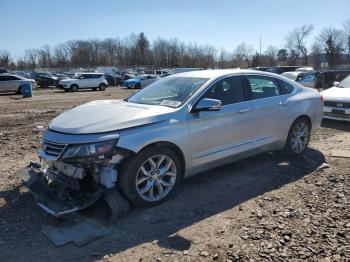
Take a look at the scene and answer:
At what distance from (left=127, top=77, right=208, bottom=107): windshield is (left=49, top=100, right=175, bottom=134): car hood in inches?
9.9

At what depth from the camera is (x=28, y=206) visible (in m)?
4.71

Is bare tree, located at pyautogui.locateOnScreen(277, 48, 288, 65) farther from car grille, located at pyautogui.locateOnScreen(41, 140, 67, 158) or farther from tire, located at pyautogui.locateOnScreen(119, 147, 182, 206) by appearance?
car grille, located at pyautogui.locateOnScreen(41, 140, 67, 158)

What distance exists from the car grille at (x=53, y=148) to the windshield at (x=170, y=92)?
1.50 metres

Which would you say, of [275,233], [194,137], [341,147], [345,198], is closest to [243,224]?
[275,233]

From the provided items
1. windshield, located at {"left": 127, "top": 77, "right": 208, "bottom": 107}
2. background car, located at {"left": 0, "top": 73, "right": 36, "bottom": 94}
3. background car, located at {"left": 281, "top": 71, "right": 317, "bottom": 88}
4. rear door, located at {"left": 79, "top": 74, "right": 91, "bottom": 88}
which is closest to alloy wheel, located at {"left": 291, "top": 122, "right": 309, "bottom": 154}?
windshield, located at {"left": 127, "top": 77, "right": 208, "bottom": 107}

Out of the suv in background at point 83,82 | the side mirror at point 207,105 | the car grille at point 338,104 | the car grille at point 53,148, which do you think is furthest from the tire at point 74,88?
the side mirror at point 207,105

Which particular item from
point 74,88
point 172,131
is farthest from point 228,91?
point 74,88

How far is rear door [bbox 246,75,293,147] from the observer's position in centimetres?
575

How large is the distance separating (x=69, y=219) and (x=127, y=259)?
110cm

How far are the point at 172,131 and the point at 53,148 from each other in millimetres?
1433

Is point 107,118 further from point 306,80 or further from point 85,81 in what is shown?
point 85,81

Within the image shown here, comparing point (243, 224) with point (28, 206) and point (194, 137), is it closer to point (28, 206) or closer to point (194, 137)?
point (194, 137)

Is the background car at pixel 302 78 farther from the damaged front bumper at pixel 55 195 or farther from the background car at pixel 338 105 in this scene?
the damaged front bumper at pixel 55 195

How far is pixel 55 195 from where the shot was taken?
448 centimetres
